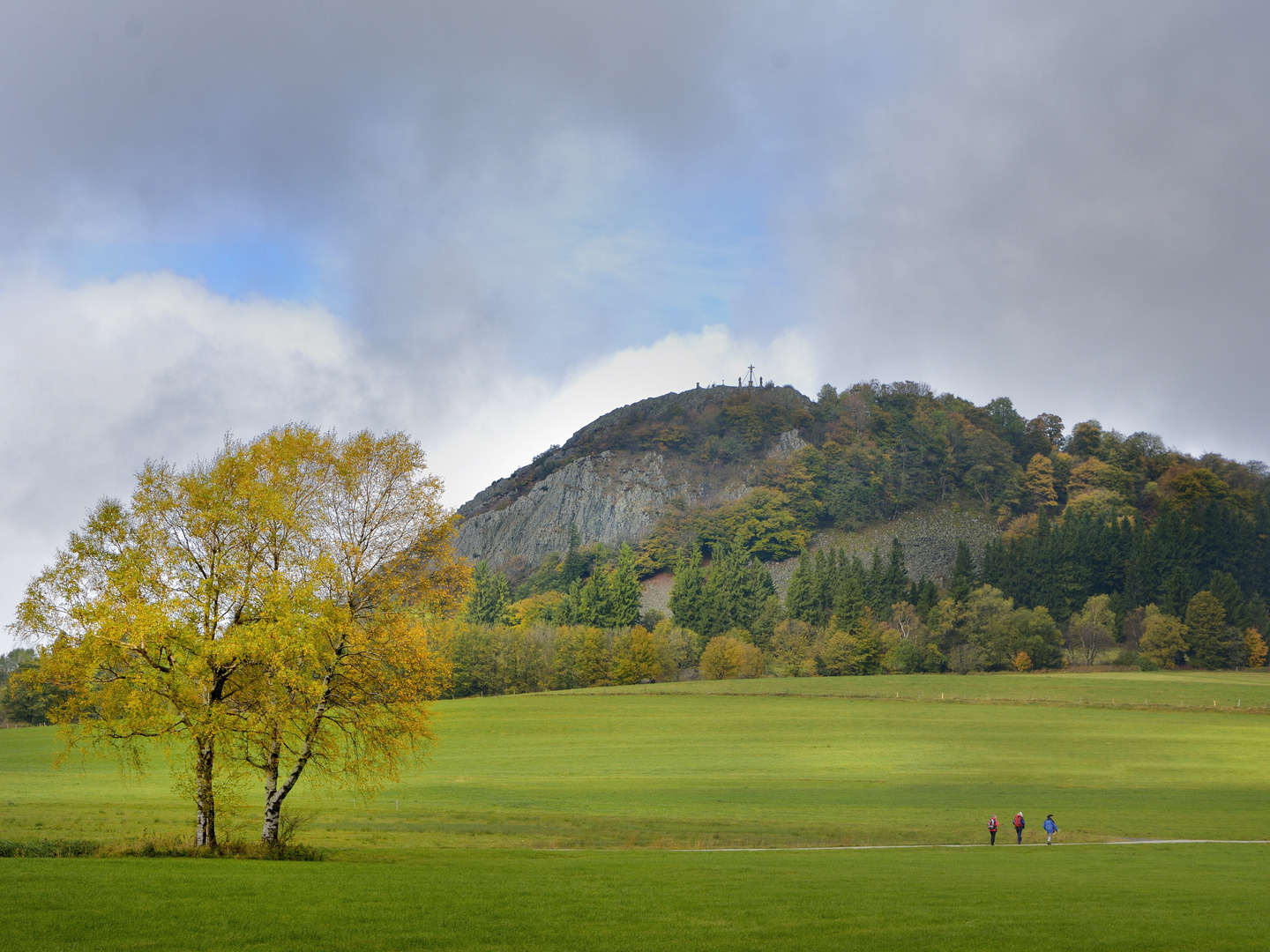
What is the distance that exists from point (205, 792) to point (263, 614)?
5.15m

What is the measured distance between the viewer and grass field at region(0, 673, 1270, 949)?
16453 mm

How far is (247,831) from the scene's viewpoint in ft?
117

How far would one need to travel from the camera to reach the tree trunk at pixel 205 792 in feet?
83.1

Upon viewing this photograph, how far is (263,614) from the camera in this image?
82.5 feet

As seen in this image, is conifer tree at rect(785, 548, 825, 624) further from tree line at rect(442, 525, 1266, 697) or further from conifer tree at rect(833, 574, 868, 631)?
conifer tree at rect(833, 574, 868, 631)

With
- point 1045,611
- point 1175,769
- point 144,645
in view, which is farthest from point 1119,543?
point 144,645

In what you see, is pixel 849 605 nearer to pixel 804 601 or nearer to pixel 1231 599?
pixel 804 601

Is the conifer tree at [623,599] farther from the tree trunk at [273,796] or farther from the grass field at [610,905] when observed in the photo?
the grass field at [610,905]

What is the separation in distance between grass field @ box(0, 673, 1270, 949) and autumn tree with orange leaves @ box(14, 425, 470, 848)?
3635mm

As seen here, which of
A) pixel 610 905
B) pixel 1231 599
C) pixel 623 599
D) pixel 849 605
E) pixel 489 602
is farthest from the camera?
pixel 489 602

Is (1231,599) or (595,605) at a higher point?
(595,605)

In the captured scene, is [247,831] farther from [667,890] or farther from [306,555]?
[667,890]

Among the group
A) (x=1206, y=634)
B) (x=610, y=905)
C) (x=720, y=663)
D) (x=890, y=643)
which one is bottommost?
(x=720, y=663)

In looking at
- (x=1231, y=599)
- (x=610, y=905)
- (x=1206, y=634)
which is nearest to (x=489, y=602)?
(x=1206, y=634)
